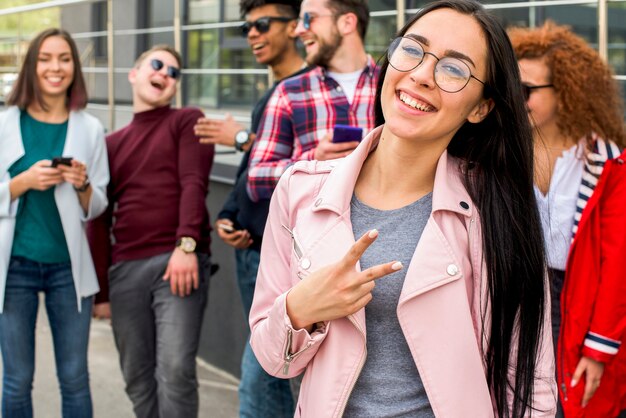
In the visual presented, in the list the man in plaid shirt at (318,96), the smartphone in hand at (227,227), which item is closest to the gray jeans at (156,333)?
the smartphone in hand at (227,227)

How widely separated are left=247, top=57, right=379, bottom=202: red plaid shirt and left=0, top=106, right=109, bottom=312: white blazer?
38.6 inches

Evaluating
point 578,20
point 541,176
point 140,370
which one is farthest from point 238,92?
point 541,176

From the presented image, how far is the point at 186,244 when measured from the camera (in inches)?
163

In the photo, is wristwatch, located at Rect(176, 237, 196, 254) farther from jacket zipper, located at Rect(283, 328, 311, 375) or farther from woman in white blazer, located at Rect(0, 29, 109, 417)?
jacket zipper, located at Rect(283, 328, 311, 375)

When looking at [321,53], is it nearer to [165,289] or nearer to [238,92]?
[165,289]

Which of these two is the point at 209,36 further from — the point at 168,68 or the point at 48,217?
the point at 48,217

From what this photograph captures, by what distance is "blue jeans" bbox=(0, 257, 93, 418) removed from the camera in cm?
405

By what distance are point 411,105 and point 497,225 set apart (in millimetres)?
364

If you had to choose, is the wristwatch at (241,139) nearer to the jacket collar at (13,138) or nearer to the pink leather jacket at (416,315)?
the jacket collar at (13,138)

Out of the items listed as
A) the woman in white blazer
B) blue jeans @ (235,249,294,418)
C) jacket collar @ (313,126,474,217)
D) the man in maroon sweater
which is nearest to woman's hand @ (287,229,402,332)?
jacket collar @ (313,126,474,217)

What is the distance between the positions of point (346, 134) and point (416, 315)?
4.13 feet

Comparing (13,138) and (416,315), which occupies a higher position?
(13,138)

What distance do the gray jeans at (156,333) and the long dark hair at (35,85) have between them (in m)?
0.88

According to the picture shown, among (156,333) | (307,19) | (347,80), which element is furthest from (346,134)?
(156,333)
